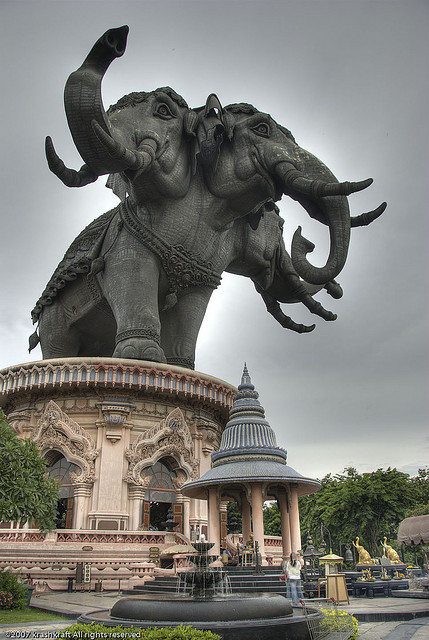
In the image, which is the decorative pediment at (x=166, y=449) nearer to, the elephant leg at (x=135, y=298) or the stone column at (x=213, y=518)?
the elephant leg at (x=135, y=298)

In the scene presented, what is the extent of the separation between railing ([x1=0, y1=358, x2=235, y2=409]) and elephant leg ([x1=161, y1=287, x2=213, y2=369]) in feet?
6.06

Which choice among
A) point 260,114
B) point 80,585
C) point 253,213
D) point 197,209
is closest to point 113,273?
point 197,209

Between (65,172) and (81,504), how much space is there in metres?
10.3

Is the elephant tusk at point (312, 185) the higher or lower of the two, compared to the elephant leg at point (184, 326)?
higher

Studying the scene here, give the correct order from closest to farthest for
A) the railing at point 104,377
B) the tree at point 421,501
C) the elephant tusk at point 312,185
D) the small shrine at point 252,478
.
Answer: the small shrine at point 252,478 < the elephant tusk at point 312,185 < the railing at point 104,377 < the tree at point 421,501

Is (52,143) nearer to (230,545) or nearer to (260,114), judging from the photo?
(260,114)

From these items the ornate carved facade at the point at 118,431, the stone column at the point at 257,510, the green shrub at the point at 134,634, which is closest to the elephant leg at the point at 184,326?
the ornate carved facade at the point at 118,431

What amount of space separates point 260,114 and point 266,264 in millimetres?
6115

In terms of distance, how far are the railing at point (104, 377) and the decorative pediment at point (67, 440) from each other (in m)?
1.05

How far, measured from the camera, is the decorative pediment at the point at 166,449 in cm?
1923

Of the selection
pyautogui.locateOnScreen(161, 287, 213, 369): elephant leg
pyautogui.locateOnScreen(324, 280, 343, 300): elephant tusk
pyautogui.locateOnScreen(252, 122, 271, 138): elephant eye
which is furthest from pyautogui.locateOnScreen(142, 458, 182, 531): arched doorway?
pyautogui.locateOnScreen(252, 122, 271, 138): elephant eye

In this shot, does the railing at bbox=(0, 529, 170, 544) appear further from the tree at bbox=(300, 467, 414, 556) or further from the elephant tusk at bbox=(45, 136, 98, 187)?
the tree at bbox=(300, 467, 414, 556)

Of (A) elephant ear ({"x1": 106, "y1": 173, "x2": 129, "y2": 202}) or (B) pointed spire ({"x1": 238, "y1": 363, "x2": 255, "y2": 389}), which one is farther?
(A) elephant ear ({"x1": 106, "y1": 173, "x2": 129, "y2": 202})

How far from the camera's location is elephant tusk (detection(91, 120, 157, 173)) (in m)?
15.8
